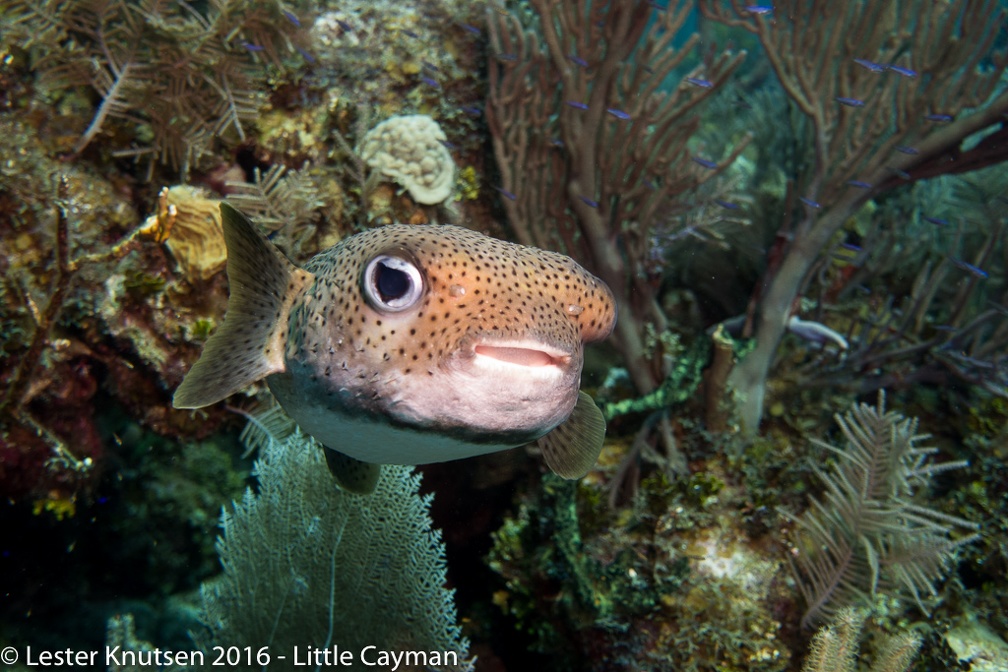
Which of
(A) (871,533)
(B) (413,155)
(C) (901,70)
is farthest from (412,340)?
(C) (901,70)

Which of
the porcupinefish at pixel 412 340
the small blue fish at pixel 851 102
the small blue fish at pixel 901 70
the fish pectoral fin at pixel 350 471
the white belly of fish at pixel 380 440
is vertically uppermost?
the small blue fish at pixel 901 70

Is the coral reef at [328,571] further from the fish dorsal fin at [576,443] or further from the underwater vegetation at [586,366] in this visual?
the fish dorsal fin at [576,443]

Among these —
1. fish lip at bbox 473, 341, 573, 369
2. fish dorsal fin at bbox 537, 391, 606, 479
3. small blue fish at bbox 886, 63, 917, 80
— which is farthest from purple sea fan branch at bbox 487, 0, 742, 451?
fish lip at bbox 473, 341, 573, 369

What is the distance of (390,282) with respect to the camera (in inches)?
67.7

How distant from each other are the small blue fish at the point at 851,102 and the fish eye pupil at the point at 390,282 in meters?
3.74

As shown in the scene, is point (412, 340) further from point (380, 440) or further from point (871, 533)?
point (871, 533)

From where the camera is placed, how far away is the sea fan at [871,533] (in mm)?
3355

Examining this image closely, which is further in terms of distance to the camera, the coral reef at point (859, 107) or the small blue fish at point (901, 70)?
the coral reef at point (859, 107)

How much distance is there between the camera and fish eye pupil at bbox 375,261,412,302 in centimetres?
171

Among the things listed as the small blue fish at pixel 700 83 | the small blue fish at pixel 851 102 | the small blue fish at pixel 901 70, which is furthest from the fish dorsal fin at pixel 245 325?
the small blue fish at pixel 901 70

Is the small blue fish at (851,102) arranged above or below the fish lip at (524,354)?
above

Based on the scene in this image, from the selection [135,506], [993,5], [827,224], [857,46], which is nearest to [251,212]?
[135,506]

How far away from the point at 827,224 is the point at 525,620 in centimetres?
364

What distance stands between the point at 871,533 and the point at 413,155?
156 inches
